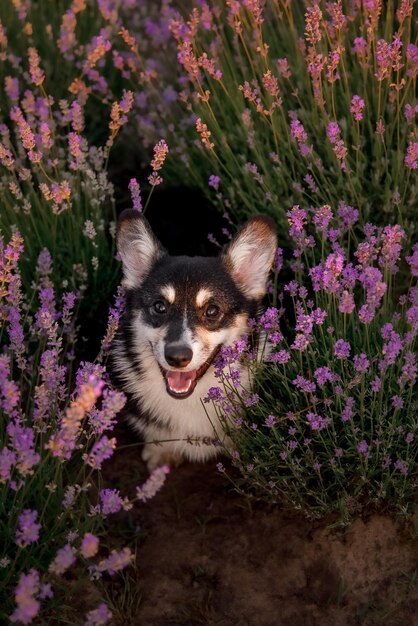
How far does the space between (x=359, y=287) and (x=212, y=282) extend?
2.49ft

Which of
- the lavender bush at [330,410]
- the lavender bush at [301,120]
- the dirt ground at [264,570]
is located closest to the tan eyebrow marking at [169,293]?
the lavender bush at [330,410]

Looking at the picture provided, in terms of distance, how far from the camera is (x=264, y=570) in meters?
3.09

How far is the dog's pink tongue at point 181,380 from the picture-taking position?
3.09 meters

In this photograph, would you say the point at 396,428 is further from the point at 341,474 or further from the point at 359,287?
the point at 359,287

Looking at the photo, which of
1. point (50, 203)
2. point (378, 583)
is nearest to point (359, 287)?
point (378, 583)

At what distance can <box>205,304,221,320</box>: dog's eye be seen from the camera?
10.3 ft

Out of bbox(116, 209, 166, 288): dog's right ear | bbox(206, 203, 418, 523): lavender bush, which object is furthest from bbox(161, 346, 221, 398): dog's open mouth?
bbox(116, 209, 166, 288): dog's right ear

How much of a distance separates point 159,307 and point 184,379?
0.34m

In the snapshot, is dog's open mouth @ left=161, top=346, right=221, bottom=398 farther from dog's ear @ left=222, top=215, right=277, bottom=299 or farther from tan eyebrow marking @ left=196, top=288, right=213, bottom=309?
dog's ear @ left=222, top=215, right=277, bottom=299

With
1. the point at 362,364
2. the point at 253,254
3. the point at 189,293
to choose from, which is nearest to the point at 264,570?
the point at 362,364

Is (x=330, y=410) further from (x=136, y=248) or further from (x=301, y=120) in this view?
(x=301, y=120)

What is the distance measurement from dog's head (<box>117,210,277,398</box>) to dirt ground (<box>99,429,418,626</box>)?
68 centimetres

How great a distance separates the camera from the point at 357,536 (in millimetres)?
3045

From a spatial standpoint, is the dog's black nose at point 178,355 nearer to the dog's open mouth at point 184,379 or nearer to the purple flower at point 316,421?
the dog's open mouth at point 184,379
